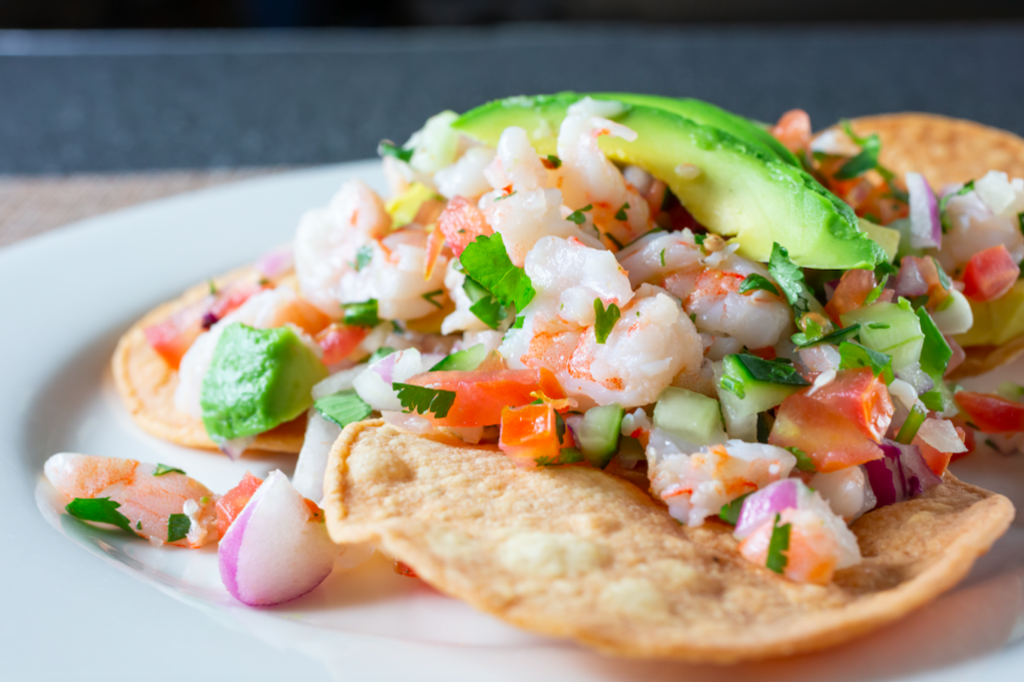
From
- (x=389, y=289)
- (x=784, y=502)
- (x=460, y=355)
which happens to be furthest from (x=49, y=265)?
(x=784, y=502)

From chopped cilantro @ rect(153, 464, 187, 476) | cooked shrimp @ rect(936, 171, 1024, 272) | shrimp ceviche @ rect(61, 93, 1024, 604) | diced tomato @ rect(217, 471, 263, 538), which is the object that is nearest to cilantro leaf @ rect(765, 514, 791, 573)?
shrimp ceviche @ rect(61, 93, 1024, 604)

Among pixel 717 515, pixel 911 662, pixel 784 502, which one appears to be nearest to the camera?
pixel 911 662

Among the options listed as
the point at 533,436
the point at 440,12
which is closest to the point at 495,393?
the point at 533,436

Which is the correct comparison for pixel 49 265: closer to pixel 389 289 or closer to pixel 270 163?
pixel 389 289

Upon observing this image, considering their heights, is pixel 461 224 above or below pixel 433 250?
above

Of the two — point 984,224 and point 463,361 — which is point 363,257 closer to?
point 463,361

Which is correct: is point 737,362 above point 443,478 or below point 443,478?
above
